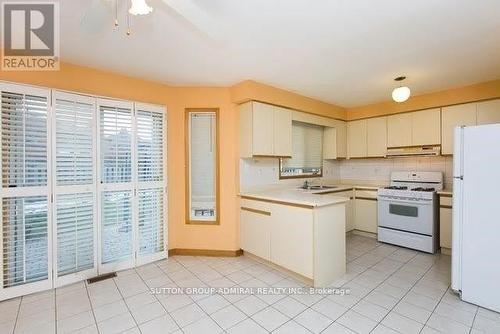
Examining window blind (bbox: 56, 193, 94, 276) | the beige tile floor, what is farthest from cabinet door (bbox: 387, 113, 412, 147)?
window blind (bbox: 56, 193, 94, 276)

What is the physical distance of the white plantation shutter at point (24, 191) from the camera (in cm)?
234

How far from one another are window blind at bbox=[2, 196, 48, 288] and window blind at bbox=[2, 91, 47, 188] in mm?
213

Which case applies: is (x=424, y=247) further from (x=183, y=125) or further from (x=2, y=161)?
(x=2, y=161)

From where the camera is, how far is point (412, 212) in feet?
12.0

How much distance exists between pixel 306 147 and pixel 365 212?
62.4 inches

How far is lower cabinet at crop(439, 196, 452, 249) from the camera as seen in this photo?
345 cm

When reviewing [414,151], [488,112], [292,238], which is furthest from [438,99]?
[292,238]

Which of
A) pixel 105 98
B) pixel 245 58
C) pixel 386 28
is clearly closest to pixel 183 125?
pixel 105 98

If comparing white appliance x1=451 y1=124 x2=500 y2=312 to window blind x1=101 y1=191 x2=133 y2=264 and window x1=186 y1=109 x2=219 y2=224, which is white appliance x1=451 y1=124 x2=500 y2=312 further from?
window blind x1=101 y1=191 x2=133 y2=264

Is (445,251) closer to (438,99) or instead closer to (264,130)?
(438,99)

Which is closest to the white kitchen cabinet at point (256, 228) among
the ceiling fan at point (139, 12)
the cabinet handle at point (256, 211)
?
the cabinet handle at point (256, 211)

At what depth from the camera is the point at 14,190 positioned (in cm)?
236

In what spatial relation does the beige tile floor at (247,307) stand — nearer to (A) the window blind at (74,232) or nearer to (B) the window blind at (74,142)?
(A) the window blind at (74,232)

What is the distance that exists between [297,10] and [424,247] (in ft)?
12.0
